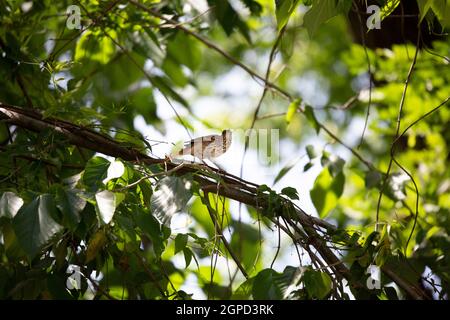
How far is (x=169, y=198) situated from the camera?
108cm

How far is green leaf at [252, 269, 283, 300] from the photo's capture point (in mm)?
1132

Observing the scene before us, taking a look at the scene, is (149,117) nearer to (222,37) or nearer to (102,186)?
(102,186)

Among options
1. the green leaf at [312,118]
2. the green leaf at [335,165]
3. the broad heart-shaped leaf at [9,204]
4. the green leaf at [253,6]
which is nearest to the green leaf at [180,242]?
the broad heart-shaped leaf at [9,204]

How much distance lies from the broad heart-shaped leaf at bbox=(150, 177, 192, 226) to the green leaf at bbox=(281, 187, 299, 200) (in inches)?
9.2

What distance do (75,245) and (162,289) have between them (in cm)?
24

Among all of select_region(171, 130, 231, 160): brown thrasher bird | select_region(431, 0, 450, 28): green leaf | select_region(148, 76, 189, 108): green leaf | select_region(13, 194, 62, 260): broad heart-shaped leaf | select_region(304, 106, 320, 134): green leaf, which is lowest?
select_region(13, 194, 62, 260): broad heart-shaped leaf

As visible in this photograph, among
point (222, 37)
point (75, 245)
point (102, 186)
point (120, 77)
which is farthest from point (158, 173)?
point (222, 37)

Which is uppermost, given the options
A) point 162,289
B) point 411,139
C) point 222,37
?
point 222,37

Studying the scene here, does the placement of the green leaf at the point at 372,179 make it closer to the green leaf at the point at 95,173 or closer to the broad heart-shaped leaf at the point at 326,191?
the broad heart-shaped leaf at the point at 326,191

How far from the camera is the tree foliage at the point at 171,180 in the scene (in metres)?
1.16

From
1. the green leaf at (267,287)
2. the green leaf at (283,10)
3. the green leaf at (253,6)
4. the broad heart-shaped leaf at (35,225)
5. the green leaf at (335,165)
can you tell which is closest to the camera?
the broad heart-shaped leaf at (35,225)

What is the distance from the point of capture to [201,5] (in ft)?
6.84

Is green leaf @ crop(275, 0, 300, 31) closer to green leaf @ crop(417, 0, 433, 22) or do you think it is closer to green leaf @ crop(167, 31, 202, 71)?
green leaf @ crop(417, 0, 433, 22)

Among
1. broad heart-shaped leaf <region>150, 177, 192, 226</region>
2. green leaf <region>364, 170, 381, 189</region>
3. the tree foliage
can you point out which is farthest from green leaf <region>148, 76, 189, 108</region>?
broad heart-shaped leaf <region>150, 177, 192, 226</region>
